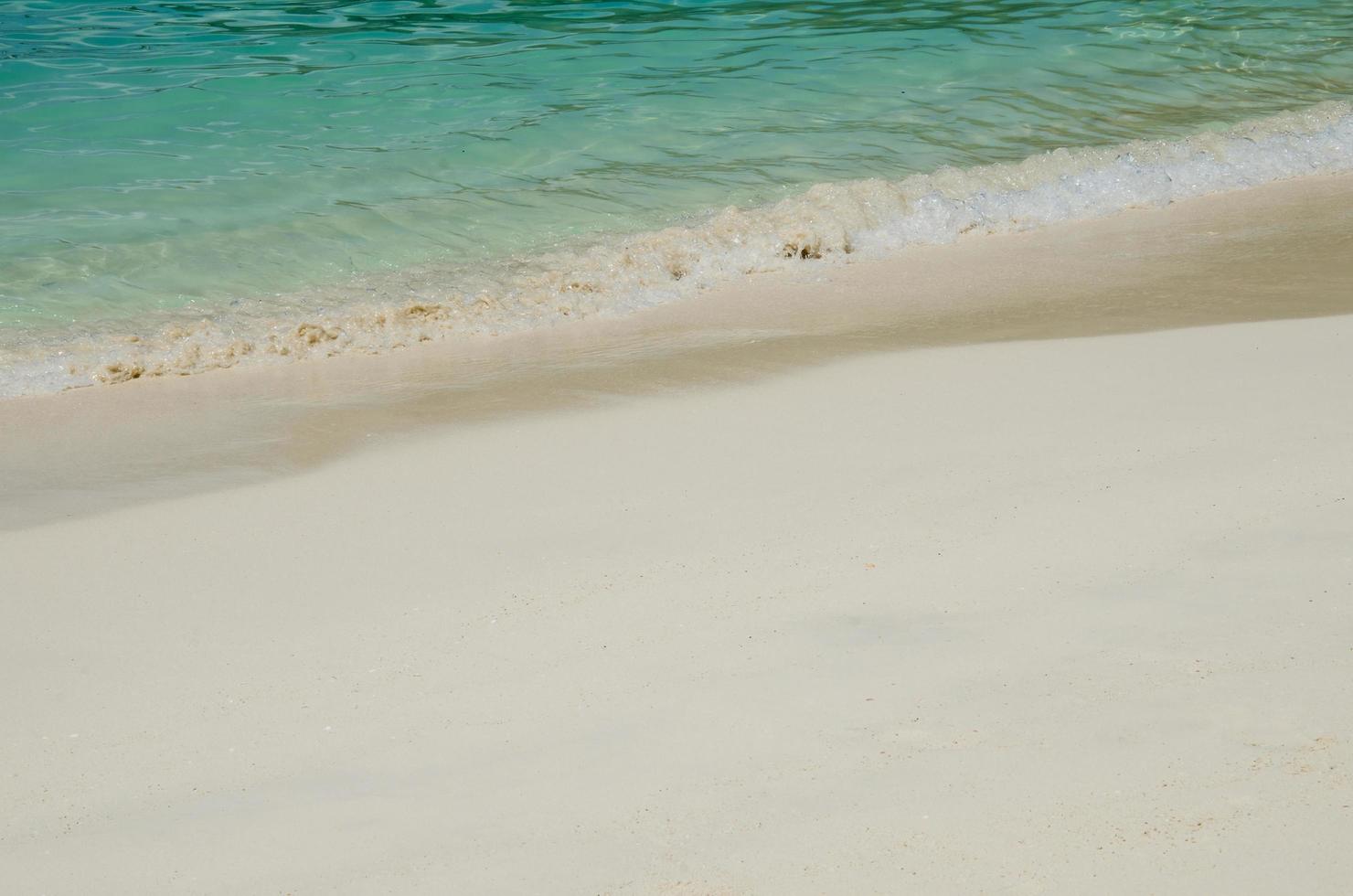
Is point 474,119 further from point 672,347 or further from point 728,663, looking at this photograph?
point 728,663

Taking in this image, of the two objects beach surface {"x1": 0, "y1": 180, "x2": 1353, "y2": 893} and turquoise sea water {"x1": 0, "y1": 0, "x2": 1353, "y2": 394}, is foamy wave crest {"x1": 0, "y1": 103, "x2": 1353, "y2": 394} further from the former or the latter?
beach surface {"x1": 0, "y1": 180, "x2": 1353, "y2": 893}

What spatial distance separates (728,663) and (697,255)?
3.43 m

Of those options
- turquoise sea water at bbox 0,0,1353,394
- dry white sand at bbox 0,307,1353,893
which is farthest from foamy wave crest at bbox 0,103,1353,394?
dry white sand at bbox 0,307,1353,893

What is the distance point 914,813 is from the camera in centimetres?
204

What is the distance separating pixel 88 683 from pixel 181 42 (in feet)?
27.4

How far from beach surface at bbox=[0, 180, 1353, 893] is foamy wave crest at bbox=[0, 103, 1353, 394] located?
1.02 metres

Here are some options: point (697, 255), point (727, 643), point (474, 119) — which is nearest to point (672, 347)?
point (697, 255)

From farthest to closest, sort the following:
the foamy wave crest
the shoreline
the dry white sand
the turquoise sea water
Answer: the turquoise sea water
the foamy wave crest
the shoreline
the dry white sand

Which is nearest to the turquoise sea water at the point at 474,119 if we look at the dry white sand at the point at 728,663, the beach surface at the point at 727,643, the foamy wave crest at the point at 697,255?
the foamy wave crest at the point at 697,255

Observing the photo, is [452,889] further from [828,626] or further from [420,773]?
[828,626]

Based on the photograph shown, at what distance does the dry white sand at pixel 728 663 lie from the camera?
6.62 feet

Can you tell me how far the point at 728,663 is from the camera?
8.14ft

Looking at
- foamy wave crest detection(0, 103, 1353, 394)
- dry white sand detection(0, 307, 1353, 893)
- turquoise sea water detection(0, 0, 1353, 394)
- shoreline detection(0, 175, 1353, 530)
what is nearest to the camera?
dry white sand detection(0, 307, 1353, 893)

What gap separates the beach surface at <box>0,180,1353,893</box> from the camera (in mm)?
2025
